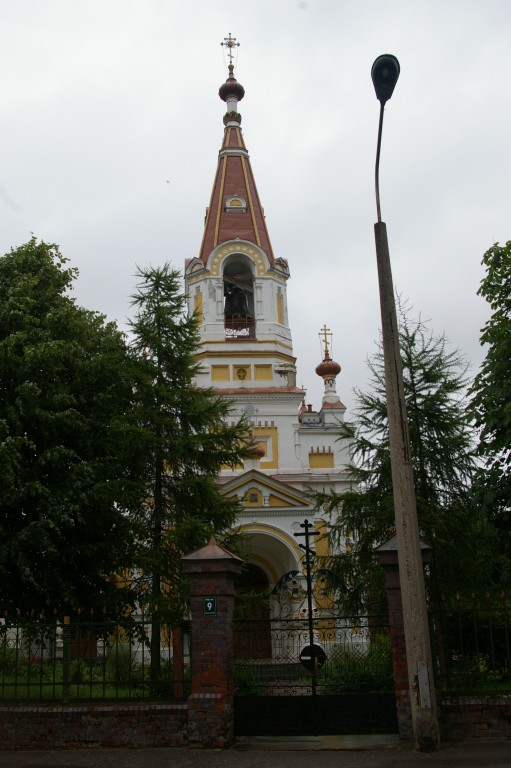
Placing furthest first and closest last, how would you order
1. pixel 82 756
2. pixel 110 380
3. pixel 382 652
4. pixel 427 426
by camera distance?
pixel 110 380, pixel 427 426, pixel 382 652, pixel 82 756

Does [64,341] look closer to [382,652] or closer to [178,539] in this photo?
[178,539]

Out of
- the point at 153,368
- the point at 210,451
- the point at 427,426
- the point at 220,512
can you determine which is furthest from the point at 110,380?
the point at 427,426

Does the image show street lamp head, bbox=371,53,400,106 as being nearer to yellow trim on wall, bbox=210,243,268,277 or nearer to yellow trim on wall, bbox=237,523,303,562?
yellow trim on wall, bbox=237,523,303,562

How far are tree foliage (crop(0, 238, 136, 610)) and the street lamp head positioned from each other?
750cm

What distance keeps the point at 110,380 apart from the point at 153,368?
1131 mm

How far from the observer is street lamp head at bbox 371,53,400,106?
26.5 feet

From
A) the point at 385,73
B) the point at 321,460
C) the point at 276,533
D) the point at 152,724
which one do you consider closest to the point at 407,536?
the point at 152,724

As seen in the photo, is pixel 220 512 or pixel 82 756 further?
pixel 220 512

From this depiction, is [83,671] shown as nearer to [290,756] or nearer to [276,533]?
[290,756]

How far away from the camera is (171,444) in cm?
1416

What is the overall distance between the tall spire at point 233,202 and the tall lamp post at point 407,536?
19.8 m

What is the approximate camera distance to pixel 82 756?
898cm

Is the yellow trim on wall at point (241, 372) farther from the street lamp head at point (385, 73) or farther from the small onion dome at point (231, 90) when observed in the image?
the street lamp head at point (385, 73)

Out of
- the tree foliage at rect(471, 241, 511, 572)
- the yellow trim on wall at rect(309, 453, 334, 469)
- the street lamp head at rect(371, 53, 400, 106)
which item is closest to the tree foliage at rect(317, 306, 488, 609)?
the tree foliage at rect(471, 241, 511, 572)
